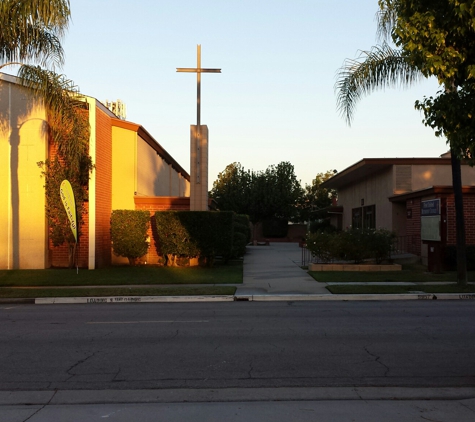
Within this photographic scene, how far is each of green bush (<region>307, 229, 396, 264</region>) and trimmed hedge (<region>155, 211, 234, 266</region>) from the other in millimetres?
3852

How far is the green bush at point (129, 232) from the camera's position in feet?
81.9

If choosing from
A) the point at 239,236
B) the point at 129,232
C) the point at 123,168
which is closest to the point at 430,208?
the point at 239,236

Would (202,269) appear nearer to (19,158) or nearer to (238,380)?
(19,158)

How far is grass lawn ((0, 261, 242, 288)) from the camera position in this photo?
64.1 feet

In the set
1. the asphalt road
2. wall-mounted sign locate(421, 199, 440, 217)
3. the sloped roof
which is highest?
the sloped roof

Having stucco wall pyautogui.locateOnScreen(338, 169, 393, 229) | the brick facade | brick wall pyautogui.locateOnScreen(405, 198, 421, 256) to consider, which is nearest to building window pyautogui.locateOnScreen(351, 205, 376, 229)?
stucco wall pyautogui.locateOnScreen(338, 169, 393, 229)

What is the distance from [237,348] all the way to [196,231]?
15129mm

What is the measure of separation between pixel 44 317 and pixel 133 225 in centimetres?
1222

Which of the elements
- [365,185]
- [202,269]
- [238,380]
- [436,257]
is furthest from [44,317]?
[365,185]

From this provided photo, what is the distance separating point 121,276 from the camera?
70.0 ft

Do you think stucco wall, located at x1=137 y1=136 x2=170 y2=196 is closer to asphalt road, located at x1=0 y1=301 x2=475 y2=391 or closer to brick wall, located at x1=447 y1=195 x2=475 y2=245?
brick wall, located at x1=447 y1=195 x2=475 y2=245

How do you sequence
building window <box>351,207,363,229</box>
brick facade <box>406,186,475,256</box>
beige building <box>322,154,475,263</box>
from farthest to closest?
building window <box>351,207,363,229</box> < beige building <box>322,154,475,263</box> < brick facade <box>406,186,475,256</box>

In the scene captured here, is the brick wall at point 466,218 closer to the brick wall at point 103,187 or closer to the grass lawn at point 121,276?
the grass lawn at point 121,276

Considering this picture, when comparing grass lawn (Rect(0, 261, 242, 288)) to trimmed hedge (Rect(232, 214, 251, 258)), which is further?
trimmed hedge (Rect(232, 214, 251, 258))
